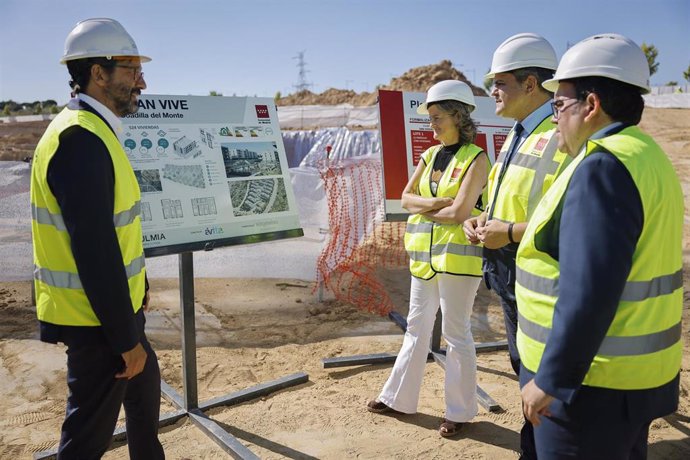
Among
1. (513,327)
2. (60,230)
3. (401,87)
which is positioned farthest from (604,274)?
(401,87)

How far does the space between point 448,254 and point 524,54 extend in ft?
4.27

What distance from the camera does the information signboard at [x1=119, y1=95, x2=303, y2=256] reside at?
143 inches

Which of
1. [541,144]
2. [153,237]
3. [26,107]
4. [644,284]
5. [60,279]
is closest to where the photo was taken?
[644,284]

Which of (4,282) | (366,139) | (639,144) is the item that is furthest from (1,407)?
(366,139)

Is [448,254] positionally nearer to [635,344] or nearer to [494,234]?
[494,234]

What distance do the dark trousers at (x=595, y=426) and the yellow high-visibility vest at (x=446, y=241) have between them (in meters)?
1.83

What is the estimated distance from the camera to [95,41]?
2.45 m

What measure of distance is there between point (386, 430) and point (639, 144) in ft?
9.17

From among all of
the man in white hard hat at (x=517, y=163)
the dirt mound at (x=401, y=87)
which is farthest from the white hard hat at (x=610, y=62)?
the dirt mound at (x=401, y=87)

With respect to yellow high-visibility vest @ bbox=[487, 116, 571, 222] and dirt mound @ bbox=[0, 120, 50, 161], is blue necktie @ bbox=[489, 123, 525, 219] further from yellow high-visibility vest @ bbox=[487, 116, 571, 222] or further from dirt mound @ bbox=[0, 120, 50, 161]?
dirt mound @ bbox=[0, 120, 50, 161]

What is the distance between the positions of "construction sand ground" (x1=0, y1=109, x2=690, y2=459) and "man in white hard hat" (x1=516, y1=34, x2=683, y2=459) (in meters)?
1.98

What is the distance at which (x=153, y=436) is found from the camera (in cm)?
274

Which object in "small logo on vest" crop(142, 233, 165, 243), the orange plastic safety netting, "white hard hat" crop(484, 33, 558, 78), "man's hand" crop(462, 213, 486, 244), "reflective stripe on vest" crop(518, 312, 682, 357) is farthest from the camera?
the orange plastic safety netting

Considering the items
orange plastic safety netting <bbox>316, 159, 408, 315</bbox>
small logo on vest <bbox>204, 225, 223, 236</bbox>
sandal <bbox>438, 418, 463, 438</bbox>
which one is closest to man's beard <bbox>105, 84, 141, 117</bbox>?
small logo on vest <bbox>204, 225, 223, 236</bbox>
